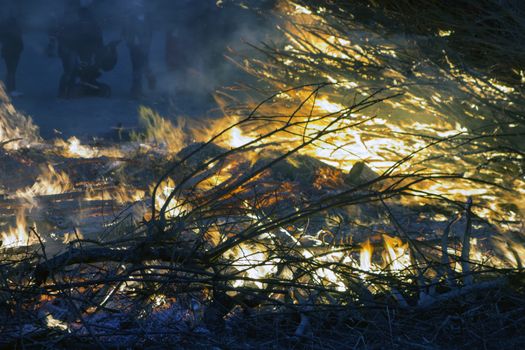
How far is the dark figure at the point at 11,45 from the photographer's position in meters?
15.8

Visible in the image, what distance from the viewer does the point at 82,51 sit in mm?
15977

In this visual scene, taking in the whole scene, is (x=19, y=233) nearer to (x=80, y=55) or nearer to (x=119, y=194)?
(x=119, y=194)

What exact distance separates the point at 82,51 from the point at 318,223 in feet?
39.4

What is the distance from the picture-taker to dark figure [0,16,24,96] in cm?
1579

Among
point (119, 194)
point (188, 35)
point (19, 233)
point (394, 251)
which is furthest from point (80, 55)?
point (394, 251)

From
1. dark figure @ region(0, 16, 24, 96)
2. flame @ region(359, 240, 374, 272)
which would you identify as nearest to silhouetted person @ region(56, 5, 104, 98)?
dark figure @ region(0, 16, 24, 96)

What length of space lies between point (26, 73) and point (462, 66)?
54.9 ft

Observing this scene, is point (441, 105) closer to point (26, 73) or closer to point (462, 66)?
point (462, 66)

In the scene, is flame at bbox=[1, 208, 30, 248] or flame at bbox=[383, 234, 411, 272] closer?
flame at bbox=[383, 234, 411, 272]

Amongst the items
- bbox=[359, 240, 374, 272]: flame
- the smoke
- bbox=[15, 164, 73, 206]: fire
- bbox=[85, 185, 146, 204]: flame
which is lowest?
bbox=[359, 240, 374, 272]: flame

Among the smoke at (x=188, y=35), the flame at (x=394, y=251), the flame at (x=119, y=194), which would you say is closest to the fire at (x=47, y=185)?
the flame at (x=119, y=194)

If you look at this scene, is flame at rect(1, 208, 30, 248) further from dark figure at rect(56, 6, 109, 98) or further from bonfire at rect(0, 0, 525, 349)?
dark figure at rect(56, 6, 109, 98)

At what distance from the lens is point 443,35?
4.30 m

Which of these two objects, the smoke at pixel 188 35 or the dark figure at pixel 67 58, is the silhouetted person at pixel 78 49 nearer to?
the dark figure at pixel 67 58
